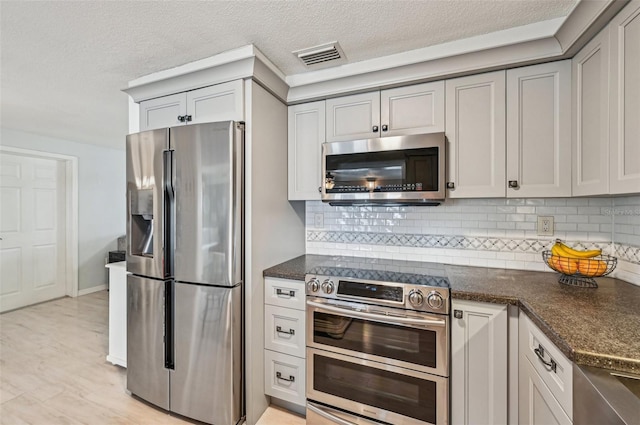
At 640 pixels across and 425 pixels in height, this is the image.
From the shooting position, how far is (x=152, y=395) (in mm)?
1998

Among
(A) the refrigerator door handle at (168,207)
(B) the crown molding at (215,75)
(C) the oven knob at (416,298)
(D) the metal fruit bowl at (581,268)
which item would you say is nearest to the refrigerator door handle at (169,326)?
(A) the refrigerator door handle at (168,207)

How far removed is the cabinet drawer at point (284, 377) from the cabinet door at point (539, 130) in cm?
171

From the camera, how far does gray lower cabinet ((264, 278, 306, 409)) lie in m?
1.89

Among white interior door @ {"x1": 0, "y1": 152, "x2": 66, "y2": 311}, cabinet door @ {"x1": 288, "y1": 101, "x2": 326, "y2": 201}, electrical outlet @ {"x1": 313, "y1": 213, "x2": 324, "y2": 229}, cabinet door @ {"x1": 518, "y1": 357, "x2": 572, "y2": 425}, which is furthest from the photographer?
white interior door @ {"x1": 0, "y1": 152, "x2": 66, "y2": 311}

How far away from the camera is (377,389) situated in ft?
5.42

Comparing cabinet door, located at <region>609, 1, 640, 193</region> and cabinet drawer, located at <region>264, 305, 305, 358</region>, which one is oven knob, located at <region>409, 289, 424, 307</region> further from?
cabinet door, located at <region>609, 1, 640, 193</region>

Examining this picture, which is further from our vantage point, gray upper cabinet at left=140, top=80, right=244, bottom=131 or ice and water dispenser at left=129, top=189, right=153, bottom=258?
ice and water dispenser at left=129, top=189, right=153, bottom=258

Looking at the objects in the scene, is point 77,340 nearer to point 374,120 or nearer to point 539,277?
point 374,120

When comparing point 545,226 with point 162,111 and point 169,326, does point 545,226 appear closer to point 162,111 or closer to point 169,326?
point 169,326

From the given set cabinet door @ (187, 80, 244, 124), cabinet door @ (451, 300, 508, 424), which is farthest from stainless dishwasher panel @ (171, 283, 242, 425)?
cabinet door @ (451, 300, 508, 424)

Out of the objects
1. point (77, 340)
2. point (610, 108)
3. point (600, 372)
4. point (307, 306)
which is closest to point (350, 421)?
point (307, 306)

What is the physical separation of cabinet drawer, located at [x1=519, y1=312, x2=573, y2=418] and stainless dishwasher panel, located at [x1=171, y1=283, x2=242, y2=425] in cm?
152

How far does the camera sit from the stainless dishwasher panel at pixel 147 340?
6.39 ft

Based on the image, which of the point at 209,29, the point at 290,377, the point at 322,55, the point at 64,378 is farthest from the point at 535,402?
the point at 64,378
